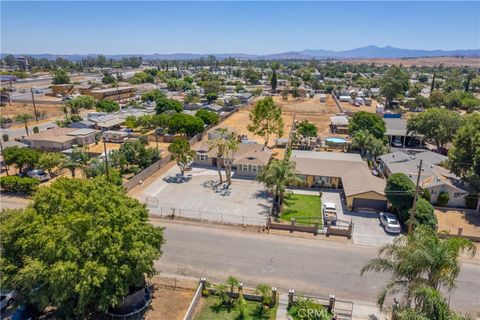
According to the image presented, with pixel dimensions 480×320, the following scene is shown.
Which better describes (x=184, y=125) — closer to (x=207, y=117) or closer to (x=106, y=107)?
(x=207, y=117)

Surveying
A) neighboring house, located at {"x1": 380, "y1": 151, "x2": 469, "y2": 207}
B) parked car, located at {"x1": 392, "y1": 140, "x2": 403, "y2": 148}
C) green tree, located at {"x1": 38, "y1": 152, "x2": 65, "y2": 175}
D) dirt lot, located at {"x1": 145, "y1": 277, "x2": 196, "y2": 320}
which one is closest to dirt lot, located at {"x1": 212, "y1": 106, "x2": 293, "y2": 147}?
parked car, located at {"x1": 392, "y1": 140, "x2": 403, "y2": 148}

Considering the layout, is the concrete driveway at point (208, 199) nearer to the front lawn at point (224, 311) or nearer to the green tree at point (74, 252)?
the front lawn at point (224, 311)

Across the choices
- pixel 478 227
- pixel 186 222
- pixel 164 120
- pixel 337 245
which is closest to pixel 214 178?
pixel 186 222

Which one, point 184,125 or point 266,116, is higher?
point 266,116

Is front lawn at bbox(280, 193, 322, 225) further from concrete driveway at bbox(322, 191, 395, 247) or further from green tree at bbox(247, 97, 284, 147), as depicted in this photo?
green tree at bbox(247, 97, 284, 147)

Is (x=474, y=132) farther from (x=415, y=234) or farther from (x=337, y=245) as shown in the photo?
(x=415, y=234)

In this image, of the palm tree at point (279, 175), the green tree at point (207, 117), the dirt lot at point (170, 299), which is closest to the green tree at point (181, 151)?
the palm tree at point (279, 175)


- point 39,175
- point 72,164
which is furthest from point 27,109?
point 72,164
